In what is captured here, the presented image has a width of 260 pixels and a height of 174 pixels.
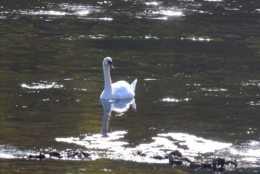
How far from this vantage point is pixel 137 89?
61.5 ft

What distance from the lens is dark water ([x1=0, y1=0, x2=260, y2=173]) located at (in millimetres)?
12680

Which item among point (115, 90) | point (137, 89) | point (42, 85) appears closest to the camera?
point (115, 90)

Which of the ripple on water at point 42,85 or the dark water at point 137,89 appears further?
the ripple on water at point 42,85

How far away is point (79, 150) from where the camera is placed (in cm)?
1226

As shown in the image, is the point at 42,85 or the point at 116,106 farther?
the point at 42,85

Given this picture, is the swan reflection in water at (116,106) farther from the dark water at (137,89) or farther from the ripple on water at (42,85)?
the ripple on water at (42,85)

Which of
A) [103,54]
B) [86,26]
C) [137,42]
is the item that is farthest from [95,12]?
[103,54]

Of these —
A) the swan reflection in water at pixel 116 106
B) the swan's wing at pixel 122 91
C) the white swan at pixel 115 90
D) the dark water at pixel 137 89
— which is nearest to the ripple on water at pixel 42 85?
the dark water at pixel 137 89

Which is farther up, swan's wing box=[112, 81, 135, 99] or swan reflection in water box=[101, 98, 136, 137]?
swan's wing box=[112, 81, 135, 99]

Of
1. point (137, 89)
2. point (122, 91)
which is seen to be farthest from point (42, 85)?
point (137, 89)

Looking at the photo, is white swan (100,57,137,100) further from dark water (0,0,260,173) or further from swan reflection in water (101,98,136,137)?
dark water (0,0,260,173)

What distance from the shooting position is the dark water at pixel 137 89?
12680 mm

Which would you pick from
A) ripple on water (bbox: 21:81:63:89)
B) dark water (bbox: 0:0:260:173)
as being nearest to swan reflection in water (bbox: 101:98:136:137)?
dark water (bbox: 0:0:260:173)

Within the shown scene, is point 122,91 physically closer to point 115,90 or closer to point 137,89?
point 115,90
